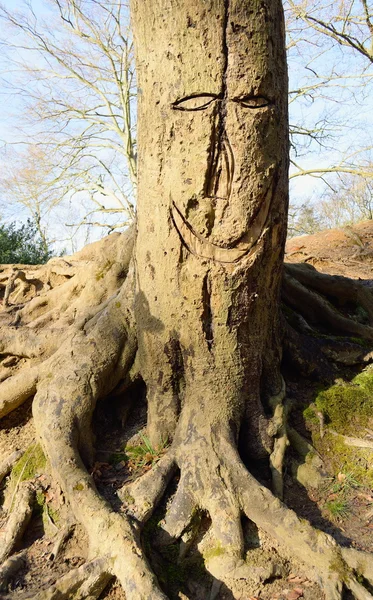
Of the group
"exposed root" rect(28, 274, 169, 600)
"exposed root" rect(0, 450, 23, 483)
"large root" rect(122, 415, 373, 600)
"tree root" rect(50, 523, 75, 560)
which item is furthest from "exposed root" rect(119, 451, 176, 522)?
"exposed root" rect(0, 450, 23, 483)

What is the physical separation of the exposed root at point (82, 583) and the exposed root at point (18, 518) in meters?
0.61

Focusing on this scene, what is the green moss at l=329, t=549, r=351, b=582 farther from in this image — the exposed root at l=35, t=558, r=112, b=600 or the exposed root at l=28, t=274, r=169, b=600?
the exposed root at l=35, t=558, r=112, b=600

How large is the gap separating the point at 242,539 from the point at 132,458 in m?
1.06

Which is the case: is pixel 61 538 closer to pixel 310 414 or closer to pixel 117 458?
pixel 117 458

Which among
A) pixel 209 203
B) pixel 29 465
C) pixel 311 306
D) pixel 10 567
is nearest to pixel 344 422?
pixel 311 306

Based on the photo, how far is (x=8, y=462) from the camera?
3719mm

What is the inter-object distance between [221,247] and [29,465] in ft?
6.95

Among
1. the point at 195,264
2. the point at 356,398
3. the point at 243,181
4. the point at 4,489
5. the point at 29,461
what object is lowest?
the point at 4,489

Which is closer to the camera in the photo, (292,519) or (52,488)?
(292,519)

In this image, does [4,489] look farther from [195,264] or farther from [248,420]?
[195,264]

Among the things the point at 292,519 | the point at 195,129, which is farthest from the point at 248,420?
the point at 195,129

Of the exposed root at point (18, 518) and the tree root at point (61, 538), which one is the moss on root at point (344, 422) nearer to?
the tree root at point (61, 538)

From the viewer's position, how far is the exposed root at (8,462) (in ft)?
12.0

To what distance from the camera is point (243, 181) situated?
121 inches
